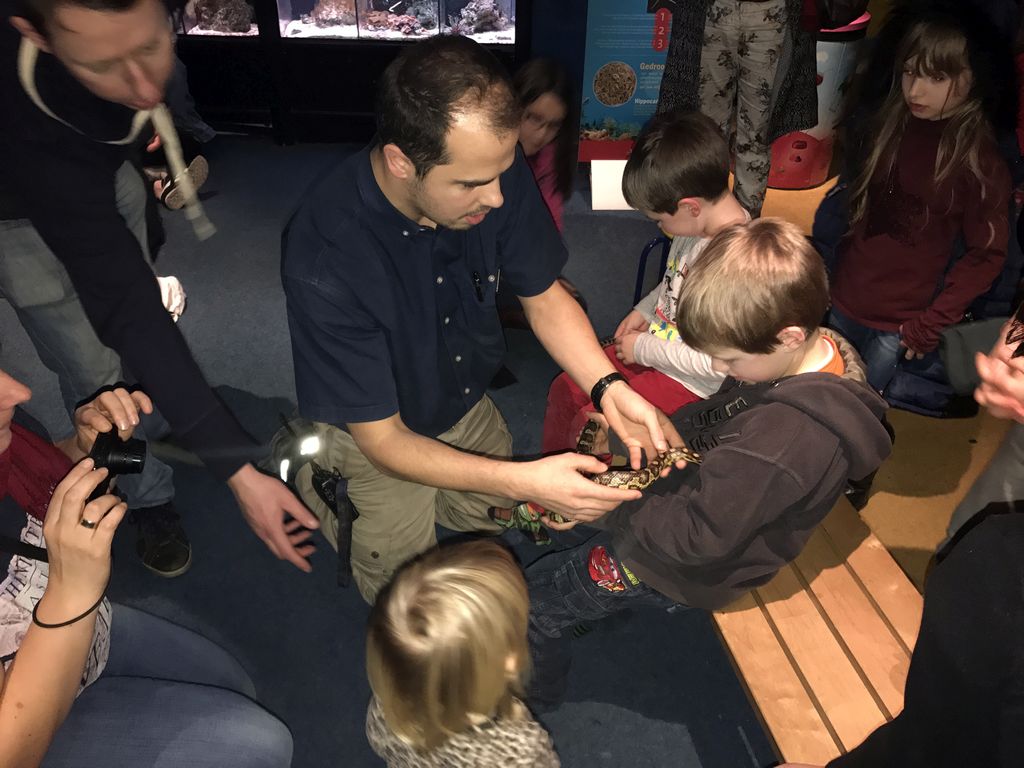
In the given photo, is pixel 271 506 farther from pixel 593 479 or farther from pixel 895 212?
pixel 895 212

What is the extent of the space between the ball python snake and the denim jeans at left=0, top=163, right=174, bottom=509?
1.52 metres

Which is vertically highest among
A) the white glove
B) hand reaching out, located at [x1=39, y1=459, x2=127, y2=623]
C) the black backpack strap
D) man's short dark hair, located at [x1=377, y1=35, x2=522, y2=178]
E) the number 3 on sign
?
man's short dark hair, located at [x1=377, y1=35, x2=522, y2=178]

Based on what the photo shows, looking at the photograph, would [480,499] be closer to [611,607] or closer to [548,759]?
[611,607]

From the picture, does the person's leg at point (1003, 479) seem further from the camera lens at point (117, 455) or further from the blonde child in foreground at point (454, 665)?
Result: the camera lens at point (117, 455)

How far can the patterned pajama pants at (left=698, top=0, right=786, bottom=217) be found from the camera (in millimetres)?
4332

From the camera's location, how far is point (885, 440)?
1.94 metres

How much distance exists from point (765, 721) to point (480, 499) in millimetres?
1376

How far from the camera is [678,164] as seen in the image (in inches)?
111

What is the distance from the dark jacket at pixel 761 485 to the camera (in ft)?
6.14

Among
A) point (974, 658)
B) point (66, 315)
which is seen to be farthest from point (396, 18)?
point (974, 658)

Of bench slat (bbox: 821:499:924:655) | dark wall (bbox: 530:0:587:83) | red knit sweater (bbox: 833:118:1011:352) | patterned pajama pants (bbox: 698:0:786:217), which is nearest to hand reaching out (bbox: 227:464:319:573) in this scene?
bench slat (bbox: 821:499:924:655)

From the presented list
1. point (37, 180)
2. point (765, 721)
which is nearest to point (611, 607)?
point (765, 721)

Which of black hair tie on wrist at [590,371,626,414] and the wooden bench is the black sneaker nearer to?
black hair tie on wrist at [590,371,626,414]

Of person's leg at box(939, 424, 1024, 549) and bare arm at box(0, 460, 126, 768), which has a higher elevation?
bare arm at box(0, 460, 126, 768)
